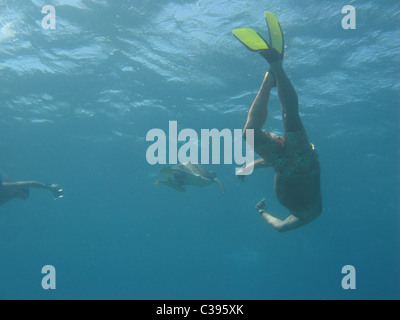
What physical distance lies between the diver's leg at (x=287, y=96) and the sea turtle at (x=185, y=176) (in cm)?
338

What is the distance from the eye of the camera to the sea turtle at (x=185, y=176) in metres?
7.43

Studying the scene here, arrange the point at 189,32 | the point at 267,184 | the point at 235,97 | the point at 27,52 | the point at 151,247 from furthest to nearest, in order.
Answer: the point at 151,247 < the point at 267,184 < the point at 235,97 < the point at 27,52 < the point at 189,32

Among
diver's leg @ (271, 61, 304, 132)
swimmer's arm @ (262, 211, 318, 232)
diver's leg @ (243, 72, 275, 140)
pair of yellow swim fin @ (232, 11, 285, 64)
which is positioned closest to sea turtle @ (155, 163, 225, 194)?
swimmer's arm @ (262, 211, 318, 232)

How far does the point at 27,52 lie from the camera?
13.9 m

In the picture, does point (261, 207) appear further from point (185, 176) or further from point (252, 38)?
point (252, 38)

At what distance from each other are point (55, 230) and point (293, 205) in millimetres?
64425

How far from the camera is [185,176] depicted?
25.3ft

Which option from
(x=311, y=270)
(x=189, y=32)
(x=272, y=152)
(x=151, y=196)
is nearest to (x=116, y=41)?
(x=189, y=32)

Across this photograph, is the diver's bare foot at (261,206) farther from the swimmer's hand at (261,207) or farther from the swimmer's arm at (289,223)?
the swimmer's arm at (289,223)

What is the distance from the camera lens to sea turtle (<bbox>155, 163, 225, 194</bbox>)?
7.43 m

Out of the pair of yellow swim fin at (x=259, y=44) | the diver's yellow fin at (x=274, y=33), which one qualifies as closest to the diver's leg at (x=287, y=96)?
the pair of yellow swim fin at (x=259, y=44)

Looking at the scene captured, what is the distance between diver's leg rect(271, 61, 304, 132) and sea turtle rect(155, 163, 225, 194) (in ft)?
11.1

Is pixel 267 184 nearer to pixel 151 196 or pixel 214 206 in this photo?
pixel 214 206

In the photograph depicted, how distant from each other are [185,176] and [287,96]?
13.6ft
